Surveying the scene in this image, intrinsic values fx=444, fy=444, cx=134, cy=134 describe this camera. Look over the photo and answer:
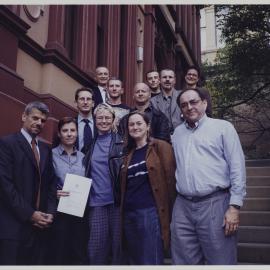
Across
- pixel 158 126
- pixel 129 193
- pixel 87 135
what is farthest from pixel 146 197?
pixel 87 135

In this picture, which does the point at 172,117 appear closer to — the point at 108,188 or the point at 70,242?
the point at 108,188

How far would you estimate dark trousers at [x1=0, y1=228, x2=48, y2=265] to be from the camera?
367cm

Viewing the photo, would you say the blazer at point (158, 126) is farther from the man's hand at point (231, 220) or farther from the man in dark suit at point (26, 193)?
the man's hand at point (231, 220)

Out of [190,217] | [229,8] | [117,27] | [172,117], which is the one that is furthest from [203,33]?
[190,217]

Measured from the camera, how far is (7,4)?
Result: 5.59 meters

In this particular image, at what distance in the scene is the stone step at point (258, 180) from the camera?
284 inches

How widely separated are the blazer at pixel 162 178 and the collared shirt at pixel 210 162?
0.41 feet

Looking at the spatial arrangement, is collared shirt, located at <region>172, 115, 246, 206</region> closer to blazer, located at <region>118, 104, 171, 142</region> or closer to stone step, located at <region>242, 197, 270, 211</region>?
blazer, located at <region>118, 104, 171, 142</region>

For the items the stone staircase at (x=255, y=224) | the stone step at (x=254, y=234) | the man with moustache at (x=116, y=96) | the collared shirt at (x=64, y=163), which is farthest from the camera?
the man with moustache at (x=116, y=96)

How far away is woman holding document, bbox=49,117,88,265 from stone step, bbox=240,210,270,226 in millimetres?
2601

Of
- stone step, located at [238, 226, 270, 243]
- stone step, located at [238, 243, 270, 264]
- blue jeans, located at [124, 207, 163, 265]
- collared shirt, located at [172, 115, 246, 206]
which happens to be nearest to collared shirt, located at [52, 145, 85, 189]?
blue jeans, located at [124, 207, 163, 265]

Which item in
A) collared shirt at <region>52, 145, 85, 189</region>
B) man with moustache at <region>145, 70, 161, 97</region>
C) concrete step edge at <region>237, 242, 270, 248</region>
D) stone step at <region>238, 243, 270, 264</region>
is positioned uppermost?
man with moustache at <region>145, 70, 161, 97</region>

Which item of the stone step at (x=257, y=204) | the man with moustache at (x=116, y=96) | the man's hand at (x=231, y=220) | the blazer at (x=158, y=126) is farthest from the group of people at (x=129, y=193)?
the stone step at (x=257, y=204)

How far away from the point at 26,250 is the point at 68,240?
1.69 feet
